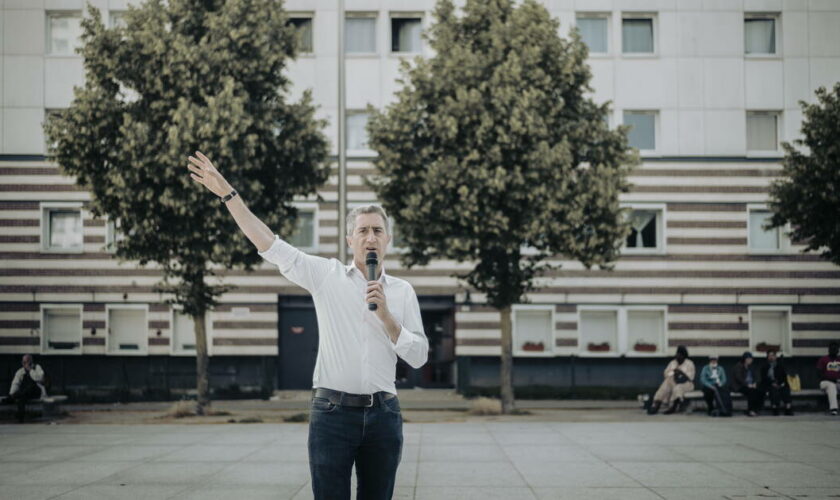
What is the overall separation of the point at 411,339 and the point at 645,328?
25511mm

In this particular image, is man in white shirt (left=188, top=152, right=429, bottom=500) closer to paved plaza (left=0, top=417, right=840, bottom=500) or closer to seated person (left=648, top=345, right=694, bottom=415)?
paved plaza (left=0, top=417, right=840, bottom=500)

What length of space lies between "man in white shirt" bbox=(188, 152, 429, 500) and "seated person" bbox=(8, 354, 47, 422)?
17.0m

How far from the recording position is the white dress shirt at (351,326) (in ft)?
14.4

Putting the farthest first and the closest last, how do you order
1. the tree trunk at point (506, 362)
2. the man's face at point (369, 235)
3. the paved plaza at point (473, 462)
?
the tree trunk at point (506, 362) < the paved plaza at point (473, 462) < the man's face at point (369, 235)

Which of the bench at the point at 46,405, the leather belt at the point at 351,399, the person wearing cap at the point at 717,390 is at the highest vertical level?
the leather belt at the point at 351,399

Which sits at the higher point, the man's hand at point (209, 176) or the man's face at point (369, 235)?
the man's hand at point (209, 176)

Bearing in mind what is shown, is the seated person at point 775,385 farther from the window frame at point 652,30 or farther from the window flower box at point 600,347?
the window frame at point 652,30

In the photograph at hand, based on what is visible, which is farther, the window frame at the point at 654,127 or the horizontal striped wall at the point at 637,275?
the window frame at the point at 654,127

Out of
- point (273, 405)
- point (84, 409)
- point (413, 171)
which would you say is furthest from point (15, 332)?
point (413, 171)

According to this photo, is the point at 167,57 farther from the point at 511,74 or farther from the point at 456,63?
the point at 511,74

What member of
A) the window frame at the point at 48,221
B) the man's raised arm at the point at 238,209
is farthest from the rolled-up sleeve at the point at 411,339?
the window frame at the point at 48,221

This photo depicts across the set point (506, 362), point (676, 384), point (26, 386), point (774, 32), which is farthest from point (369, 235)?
point (774, 32)

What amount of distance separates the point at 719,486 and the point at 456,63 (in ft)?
40.7

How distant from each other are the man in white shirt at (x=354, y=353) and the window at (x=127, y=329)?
2537 centimetres
